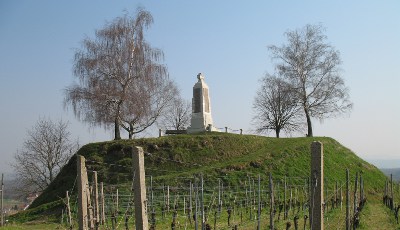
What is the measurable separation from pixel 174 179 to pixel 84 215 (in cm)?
1825

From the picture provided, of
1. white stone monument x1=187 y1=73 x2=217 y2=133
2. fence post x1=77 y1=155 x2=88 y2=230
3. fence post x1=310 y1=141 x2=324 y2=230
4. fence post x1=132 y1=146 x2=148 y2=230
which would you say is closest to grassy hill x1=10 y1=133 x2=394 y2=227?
white stone monument x1=187 y1=73 x2=217 y2=133

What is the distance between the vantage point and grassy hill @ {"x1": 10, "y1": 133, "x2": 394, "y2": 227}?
3177 cm

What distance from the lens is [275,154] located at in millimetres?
Answer: 35812

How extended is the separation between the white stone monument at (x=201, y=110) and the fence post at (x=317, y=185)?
34.1 meters

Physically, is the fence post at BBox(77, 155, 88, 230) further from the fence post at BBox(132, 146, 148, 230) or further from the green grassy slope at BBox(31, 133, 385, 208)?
the green grassy slope at BBox(31, 133, 385, 208)

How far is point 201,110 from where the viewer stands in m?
42.9

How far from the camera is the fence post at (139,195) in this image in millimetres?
8266

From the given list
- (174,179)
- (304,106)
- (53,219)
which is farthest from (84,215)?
(304,106)

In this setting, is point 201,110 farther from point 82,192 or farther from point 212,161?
point 82,192

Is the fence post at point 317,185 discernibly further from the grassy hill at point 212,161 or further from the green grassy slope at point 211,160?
the green grassy slope at point 211,160

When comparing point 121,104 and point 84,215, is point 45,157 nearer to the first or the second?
point 121,104

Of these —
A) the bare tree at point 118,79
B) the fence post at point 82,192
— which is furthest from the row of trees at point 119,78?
the fence post at point 82,192

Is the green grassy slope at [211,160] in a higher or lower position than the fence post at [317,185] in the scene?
lower

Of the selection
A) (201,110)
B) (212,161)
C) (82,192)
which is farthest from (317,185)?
(201,110)
